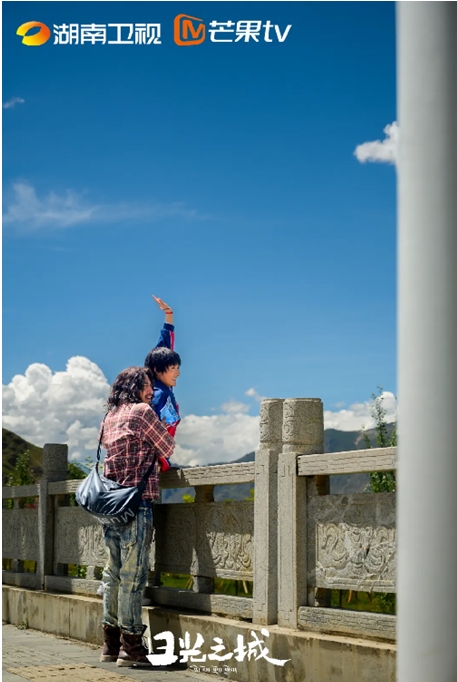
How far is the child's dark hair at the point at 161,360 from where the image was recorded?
718 cm

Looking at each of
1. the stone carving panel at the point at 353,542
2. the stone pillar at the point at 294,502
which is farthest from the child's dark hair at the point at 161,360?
the stone carving panel at the point at 353,542

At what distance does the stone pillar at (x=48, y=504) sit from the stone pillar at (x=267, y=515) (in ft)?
13.7

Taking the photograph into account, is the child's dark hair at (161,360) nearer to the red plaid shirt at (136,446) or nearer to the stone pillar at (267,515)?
the red plaid shirt at (136,446)

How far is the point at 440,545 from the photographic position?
2449 millimetres

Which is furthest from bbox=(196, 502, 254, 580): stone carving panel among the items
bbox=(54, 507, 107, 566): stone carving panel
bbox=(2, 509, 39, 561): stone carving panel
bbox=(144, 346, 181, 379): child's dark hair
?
bbox=(2, 509, 39, 561): stone carving panel

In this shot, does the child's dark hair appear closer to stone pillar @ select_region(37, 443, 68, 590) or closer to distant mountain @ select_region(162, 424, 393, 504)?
distant mountain @ select_region(162, 424, 393, 504)

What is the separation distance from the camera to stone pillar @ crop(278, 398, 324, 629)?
233 inches

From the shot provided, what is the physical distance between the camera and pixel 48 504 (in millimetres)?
9898

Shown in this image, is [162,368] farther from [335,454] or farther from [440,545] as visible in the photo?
[440,545]

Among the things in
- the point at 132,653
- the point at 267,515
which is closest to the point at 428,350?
the point at 267,515

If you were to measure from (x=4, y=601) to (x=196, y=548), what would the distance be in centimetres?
426

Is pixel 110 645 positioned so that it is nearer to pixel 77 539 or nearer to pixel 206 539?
pixel 206 539

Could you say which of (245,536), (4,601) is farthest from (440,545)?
(4,601)

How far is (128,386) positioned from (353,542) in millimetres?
2215
